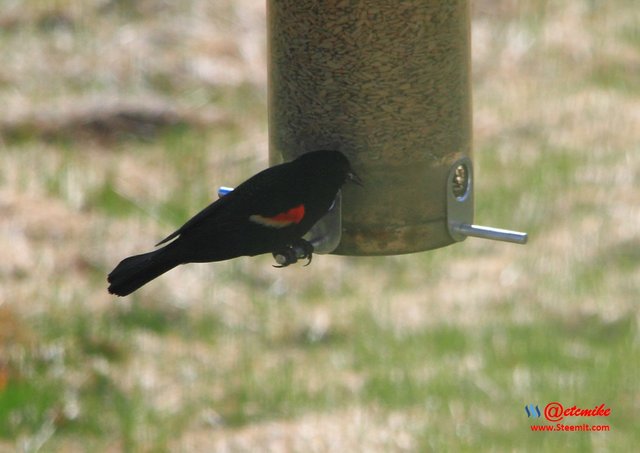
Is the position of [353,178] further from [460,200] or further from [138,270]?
[138,270]

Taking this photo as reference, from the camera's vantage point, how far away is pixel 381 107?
15.0ft

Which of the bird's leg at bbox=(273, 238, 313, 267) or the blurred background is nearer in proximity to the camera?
the bird's leg at bbox=(273, 238, 313, 267)

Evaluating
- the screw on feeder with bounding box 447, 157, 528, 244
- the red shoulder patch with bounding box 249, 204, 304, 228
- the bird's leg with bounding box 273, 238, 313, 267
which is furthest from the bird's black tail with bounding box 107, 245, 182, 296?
the screw on feeder with bounding box 447, 157, 528, 244

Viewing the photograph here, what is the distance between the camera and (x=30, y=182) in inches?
388

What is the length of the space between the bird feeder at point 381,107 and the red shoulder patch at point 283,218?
32cm

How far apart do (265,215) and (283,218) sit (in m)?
0.06

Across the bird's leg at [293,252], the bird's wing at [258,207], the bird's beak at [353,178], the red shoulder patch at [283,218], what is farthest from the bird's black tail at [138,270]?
the bird's beak at [353,178]

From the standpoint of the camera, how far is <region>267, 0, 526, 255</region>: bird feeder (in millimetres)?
4504

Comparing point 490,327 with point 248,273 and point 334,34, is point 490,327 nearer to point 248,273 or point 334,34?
point 248,273

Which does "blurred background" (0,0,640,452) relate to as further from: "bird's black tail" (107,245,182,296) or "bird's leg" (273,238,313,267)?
"bird's black tail" (107,245,182,296)

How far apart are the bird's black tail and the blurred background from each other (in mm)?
3739

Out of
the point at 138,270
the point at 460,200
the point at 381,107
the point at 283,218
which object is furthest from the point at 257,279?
the point at 138,270

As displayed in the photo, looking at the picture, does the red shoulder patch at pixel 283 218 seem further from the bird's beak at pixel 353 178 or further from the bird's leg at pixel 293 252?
the bird's beak at pixel 353 178

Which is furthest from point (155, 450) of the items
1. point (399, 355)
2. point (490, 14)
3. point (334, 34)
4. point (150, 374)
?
point (490, 14)
